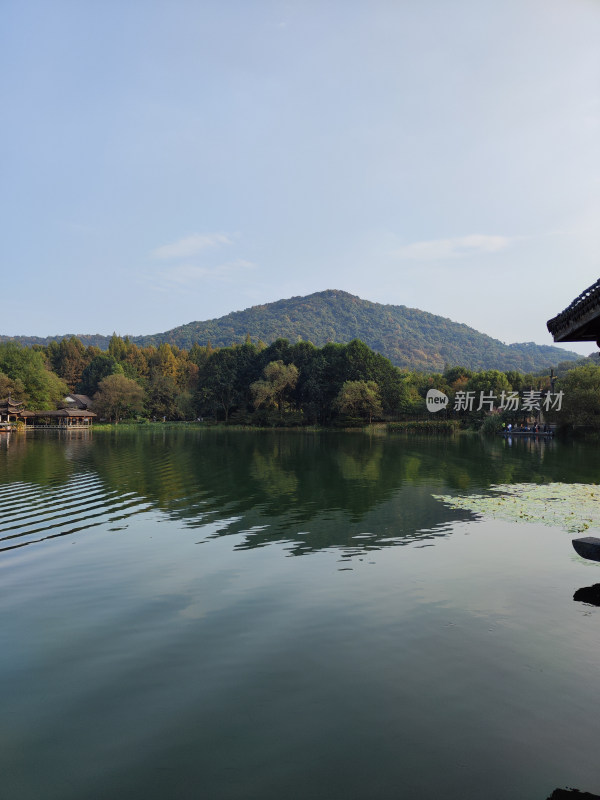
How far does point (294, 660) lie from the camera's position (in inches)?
215

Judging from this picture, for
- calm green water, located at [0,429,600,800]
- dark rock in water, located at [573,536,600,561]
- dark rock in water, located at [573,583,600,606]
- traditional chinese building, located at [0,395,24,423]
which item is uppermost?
traditional chinese building, located at [0,395,24,423]

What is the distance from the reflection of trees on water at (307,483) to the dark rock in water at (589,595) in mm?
3736

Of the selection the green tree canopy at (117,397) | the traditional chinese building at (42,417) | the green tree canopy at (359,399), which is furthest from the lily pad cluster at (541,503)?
the green tree canopy at (117,397)

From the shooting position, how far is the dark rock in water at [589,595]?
7.22 meters

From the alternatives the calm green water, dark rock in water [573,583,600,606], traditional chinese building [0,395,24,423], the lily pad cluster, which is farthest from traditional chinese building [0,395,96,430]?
dark rock in water [573,583,600,606]

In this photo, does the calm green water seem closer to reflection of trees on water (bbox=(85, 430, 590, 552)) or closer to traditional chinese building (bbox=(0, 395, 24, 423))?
reflection of trees on water (bbox=(85, 430, 590, 552))

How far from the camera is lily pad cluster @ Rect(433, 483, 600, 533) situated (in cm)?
1262

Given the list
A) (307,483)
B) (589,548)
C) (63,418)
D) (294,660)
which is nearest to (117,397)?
(63,418)

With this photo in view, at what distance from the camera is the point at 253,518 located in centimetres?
1307

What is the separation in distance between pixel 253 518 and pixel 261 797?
9665 millimetres

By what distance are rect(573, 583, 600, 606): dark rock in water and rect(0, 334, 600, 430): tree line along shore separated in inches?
2137

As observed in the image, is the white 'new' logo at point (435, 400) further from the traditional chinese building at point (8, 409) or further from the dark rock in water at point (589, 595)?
the dark rock in water at point (589, 595)

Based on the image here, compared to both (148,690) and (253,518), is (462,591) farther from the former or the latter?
(253,518)

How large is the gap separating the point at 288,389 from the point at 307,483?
57984 millimetres
